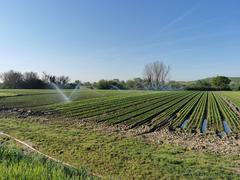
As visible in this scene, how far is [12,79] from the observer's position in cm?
9438

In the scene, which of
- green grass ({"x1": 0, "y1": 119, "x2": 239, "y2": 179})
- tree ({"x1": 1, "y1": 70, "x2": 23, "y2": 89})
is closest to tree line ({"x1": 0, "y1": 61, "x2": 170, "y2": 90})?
tree ({"x1": 1, "y1": 70, "x2": 23, "y2": 89})

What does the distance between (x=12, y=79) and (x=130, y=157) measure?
93.5 metres

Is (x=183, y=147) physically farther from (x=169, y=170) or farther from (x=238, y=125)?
(x=238, y=125)

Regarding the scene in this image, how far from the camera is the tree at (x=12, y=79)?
307 feet

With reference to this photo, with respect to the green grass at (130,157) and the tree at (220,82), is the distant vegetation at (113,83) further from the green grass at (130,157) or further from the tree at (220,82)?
the green grass at (130,157)

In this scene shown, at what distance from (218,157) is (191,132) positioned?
4.87 metres

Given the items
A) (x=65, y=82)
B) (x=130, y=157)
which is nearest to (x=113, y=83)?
(x=65, y=82)

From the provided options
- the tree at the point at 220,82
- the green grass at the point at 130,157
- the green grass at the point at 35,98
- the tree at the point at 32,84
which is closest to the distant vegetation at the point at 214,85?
the tree at the point at 220,82

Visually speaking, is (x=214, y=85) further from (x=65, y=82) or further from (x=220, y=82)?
(x=65, y=82)

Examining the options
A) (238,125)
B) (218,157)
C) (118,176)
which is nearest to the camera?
(118,176)

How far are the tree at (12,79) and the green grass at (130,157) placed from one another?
283 feet

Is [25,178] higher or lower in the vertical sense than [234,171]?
higher

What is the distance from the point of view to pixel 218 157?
30.8 ft

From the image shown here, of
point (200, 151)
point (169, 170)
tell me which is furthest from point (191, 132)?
point (169, 170)
